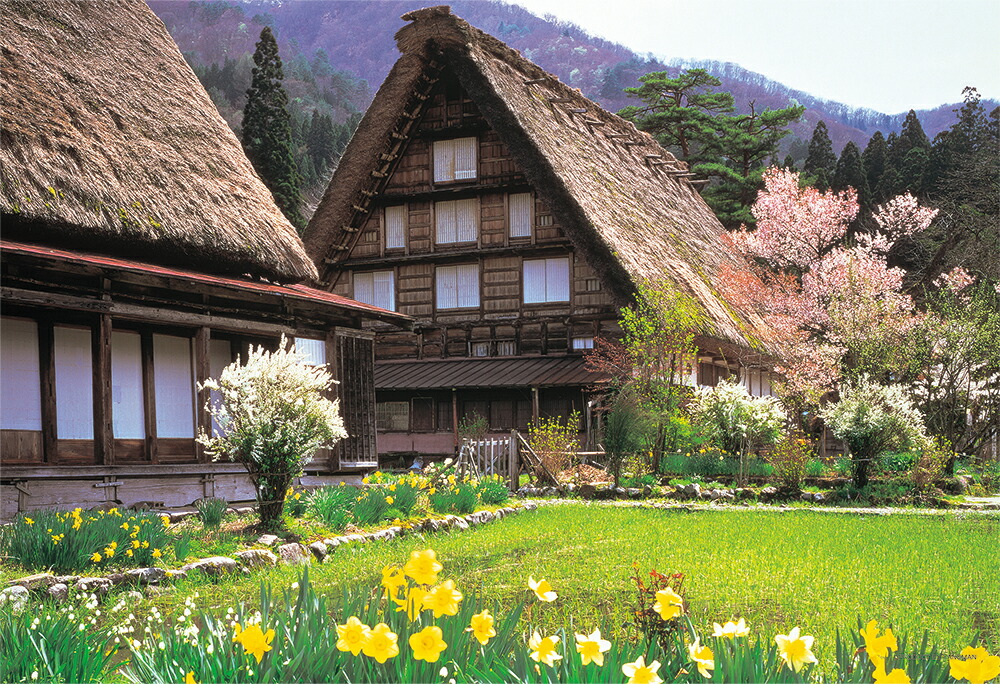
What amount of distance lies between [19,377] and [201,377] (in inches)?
95.6

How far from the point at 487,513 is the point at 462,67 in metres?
14.0

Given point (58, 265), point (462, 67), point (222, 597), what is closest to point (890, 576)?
point (222, 597)

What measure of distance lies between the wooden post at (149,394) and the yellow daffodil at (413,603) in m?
9.96

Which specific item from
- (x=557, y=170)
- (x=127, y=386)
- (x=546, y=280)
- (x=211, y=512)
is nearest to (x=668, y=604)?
(x=211, y=512)

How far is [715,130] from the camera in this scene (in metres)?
38.2

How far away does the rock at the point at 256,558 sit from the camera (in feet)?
25.5

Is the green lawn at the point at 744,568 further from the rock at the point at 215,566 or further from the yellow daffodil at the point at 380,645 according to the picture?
the yellow daffodil at the point at 380,645

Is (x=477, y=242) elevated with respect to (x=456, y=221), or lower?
lower

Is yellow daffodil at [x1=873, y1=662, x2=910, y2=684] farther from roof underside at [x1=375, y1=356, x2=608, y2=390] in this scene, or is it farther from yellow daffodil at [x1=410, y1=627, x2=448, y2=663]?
roof underside at [x1=375, y1=356, x2=608, y2=390]

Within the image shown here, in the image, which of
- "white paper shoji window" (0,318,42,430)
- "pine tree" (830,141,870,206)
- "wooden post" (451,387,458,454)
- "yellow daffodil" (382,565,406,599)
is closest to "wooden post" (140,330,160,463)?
"white paper shoji window" (0,318,42,430)

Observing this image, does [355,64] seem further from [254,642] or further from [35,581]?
[254,642]

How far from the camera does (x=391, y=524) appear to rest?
10266 mm

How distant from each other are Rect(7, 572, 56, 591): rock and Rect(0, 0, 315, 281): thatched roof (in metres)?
5.48

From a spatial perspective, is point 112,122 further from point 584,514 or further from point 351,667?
point 351,667
